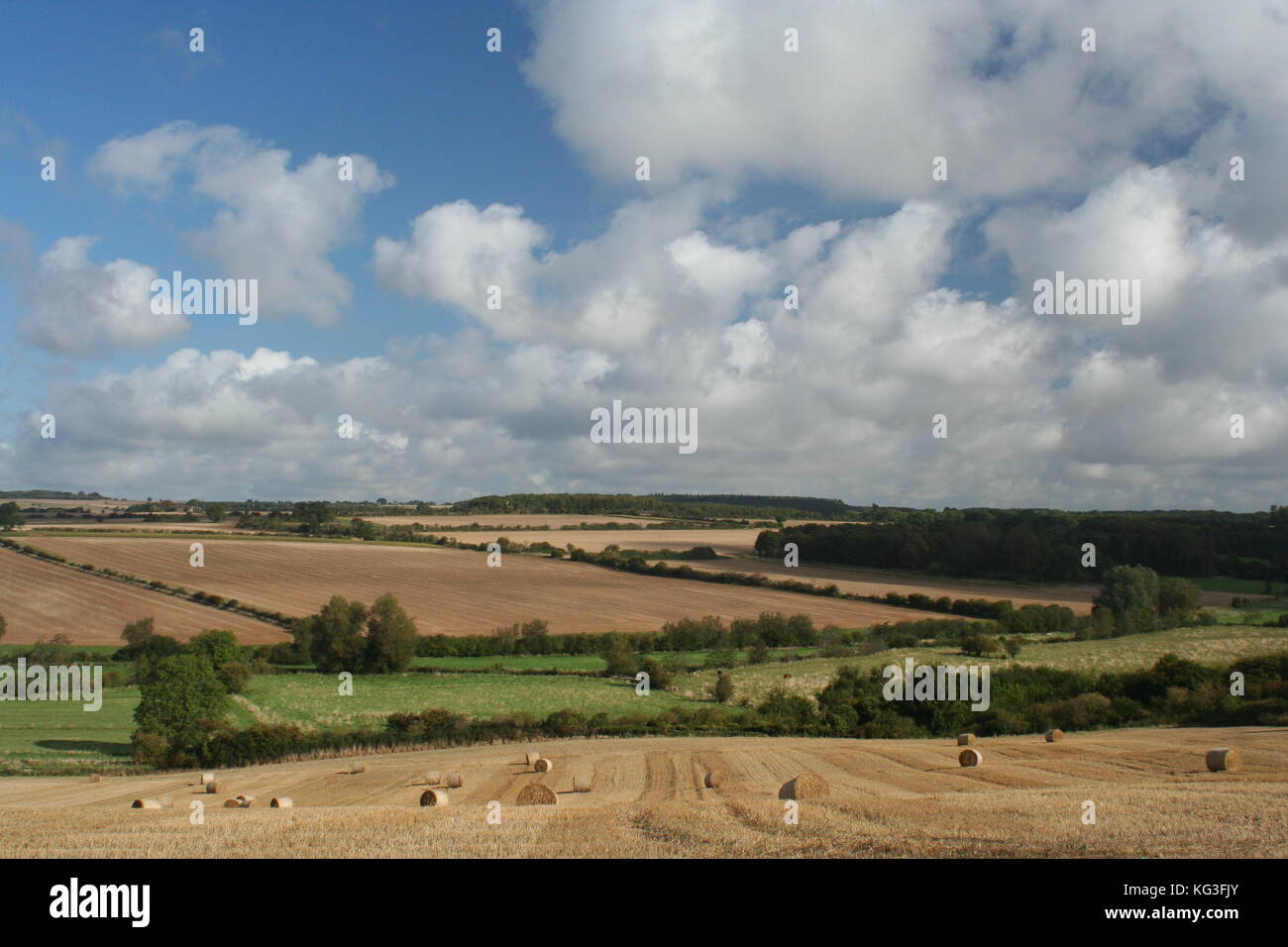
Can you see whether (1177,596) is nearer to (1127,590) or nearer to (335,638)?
(1127,590)

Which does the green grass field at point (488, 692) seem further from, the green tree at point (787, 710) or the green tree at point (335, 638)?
the green tree at point (335, 638)

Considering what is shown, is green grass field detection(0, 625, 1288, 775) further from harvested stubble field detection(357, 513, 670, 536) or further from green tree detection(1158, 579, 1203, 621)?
harvested stubble field detection(357, 513, 670, 536)

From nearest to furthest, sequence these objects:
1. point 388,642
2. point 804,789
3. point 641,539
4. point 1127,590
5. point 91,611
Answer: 1. point 804,789
2. point 388,642
3. point 91,611
4. point 1127,590
5. point 641,539

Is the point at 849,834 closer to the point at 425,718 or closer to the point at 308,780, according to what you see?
the point at 308,780

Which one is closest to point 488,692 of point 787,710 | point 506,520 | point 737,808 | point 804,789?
point 787,710

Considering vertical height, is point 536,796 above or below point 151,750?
above

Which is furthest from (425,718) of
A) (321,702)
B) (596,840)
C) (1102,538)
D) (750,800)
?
(1102,538)

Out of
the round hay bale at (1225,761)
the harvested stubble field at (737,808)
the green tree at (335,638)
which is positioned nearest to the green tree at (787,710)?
the harvested stubble field at (737,808)
